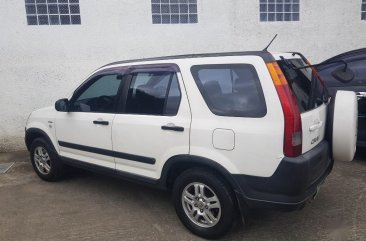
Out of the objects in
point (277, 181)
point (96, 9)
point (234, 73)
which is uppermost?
point (96, 9)

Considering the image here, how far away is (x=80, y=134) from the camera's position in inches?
167

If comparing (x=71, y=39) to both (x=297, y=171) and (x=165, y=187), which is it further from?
(x=297, y=171)

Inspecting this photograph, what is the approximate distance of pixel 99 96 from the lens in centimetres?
414

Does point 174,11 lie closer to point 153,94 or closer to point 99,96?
point 99,96

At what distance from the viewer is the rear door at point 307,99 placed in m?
2.89

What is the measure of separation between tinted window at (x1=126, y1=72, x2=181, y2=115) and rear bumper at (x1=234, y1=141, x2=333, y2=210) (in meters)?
0.96

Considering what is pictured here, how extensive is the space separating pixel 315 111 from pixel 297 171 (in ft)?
2.09

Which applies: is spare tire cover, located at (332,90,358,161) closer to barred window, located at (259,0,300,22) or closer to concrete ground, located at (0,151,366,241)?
concrete ground, located at (0,151,366,241)

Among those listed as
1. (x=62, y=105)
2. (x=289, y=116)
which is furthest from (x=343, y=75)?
(x=62, y=105)

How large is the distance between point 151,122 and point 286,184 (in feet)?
4.59

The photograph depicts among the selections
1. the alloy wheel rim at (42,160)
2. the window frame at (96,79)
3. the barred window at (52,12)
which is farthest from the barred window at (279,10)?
the alloy wheel rim at (42,160)

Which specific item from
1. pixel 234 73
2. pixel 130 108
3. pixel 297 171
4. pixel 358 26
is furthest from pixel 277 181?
pixel 358 26

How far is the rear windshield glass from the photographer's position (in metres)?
2.95

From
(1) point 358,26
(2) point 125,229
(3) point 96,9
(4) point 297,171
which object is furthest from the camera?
(1) point 358,26
